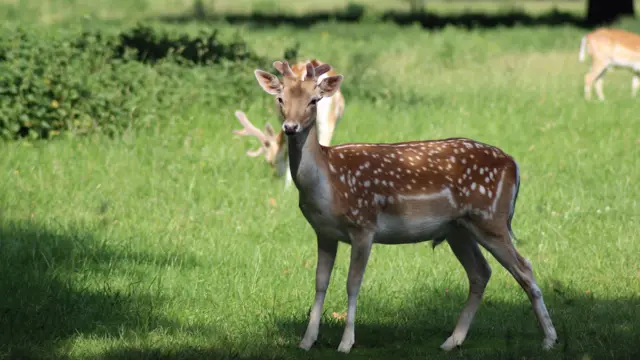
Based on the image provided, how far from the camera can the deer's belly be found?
657 cm

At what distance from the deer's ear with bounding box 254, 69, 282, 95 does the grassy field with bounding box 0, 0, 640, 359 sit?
1597mm

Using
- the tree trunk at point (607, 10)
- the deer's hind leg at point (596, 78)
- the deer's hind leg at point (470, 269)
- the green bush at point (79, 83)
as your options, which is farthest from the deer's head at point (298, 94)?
the tree trunk at point (607, 10)

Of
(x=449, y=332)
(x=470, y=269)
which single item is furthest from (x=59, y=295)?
(x=470, y=269)

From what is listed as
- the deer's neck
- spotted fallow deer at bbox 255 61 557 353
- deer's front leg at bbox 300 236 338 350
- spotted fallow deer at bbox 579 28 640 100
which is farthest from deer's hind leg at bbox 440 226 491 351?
spotted fallow deer at bbox 579 28 640 100

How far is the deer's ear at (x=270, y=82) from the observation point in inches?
253

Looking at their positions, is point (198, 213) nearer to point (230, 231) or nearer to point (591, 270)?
point (230, 231)

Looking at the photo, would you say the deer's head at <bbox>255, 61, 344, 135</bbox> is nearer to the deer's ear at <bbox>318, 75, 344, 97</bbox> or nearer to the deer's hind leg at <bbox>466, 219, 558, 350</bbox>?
the deer's ear at <bbox>318, 75, 344, 97</bbox>

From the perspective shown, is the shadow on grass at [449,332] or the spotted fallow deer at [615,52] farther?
the spotted fallow deer at [615,52]

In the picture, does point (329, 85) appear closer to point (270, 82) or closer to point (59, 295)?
point (270, 82)

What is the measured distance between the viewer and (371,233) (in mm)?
6488

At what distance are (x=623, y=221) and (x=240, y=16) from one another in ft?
83.6

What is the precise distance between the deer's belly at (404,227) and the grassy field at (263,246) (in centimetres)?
73

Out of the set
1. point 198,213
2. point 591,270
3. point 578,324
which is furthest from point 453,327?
point 198,213

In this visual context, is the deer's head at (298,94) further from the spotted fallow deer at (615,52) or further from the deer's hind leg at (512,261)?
the spotted fallow deer at (615,52)
